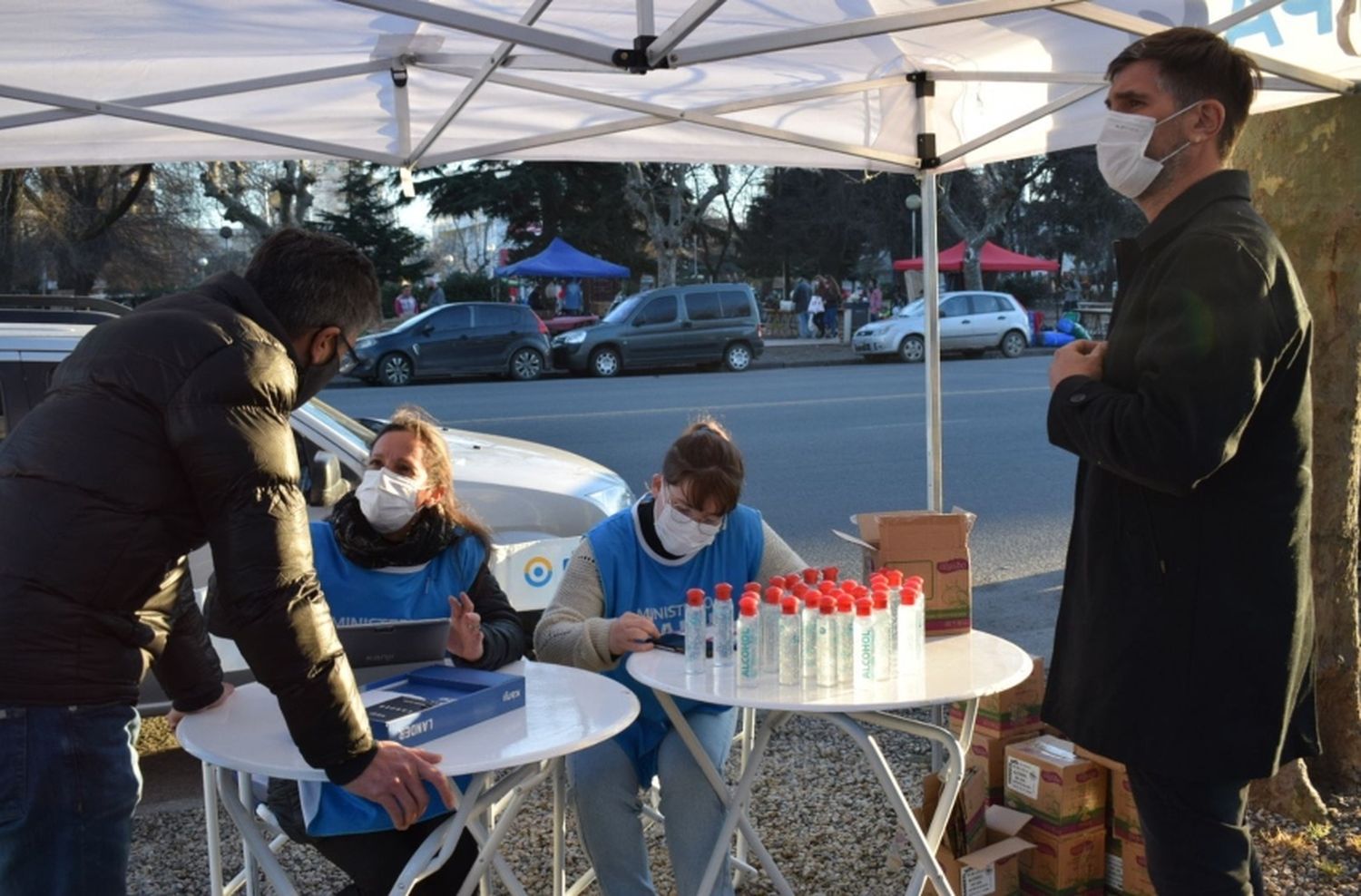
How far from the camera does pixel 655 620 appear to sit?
3283 millimetres

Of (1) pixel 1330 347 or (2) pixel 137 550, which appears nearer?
(2) pixel 137 550

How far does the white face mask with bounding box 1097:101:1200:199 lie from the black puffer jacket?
158 cm

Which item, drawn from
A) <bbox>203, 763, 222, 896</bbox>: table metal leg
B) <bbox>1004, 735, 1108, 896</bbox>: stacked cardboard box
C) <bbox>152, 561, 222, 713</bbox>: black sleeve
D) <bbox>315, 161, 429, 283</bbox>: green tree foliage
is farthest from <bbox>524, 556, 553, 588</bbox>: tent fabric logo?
<bbox>315, 161, 429, 283</bbox>: green tree foliage

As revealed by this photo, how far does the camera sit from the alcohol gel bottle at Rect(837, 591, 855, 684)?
2799 millimetres

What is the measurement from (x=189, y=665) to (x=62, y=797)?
0.55m

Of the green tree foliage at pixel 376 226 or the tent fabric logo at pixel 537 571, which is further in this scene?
the green tree foliage at pixel 376 226

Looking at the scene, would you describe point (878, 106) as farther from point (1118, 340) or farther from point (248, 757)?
point (248, 757)

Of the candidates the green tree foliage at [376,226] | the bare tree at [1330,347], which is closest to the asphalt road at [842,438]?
the bare tree at [1330,347]

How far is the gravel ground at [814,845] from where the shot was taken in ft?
12.1

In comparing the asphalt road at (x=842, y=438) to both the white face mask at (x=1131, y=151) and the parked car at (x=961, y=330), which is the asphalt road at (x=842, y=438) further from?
the white face mask at (x=1131, y=151)

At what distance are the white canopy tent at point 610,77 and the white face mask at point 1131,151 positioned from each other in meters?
0.75

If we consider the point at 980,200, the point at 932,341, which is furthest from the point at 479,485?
the point at 980,200

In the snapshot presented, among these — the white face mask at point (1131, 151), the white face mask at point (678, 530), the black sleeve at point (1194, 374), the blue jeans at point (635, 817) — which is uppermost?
the white face mask at point (1131, 151)

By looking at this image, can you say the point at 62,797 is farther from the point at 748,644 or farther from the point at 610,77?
the point at 610,77
